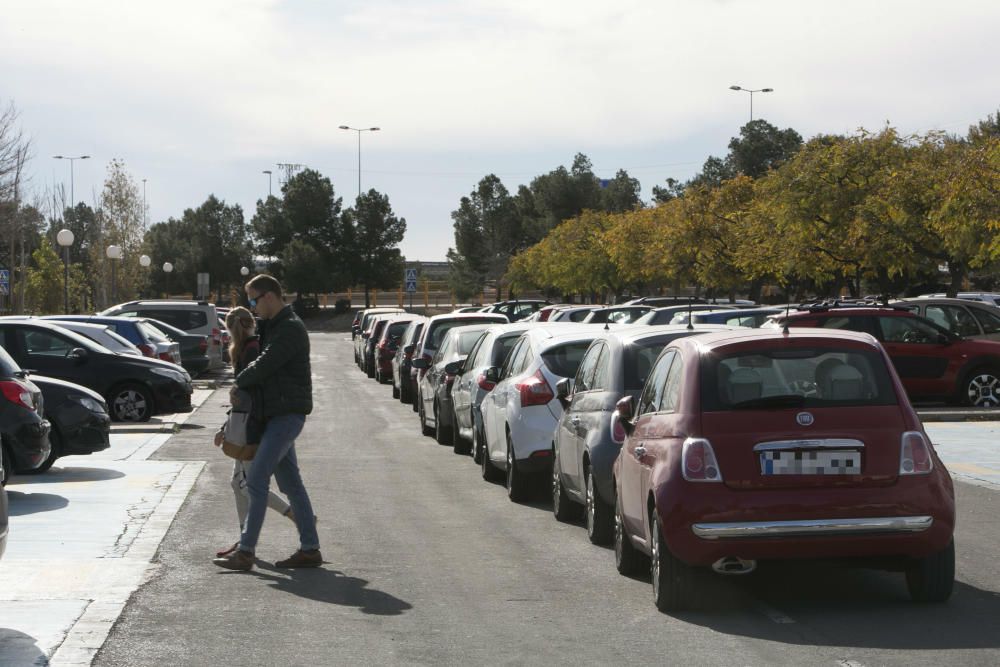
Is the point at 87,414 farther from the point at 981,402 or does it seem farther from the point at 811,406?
the point at 981,402

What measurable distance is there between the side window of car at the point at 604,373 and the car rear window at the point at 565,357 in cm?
194

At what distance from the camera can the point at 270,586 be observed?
8.93 metres

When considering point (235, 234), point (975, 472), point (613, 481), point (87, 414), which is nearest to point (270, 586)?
point (613, 481)

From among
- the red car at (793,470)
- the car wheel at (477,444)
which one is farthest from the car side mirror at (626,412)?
the car wheel at (477,444)

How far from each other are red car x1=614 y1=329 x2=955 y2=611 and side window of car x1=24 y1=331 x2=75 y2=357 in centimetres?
1471

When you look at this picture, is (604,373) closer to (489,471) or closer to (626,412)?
(626,412)

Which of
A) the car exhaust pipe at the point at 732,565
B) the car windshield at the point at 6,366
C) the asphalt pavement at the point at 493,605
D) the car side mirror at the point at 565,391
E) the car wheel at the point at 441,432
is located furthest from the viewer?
the car wheel at the point at 441,432

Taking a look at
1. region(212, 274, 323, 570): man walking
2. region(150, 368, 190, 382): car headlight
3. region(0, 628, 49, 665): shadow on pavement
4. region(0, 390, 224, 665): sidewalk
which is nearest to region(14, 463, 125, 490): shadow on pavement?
region(0, 390, 224, 665): sidewalk

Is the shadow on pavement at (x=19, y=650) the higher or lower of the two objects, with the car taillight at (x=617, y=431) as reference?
lower

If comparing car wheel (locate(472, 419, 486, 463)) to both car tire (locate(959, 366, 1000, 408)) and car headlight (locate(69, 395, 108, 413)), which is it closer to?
car headlight (locate(69, 395, 108, 413))

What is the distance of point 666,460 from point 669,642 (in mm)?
1068

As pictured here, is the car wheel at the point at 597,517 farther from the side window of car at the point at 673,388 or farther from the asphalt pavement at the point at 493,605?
the side window of car at the point at 673,388

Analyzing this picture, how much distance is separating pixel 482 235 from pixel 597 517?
90236mm

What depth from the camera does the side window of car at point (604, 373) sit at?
422 inches
